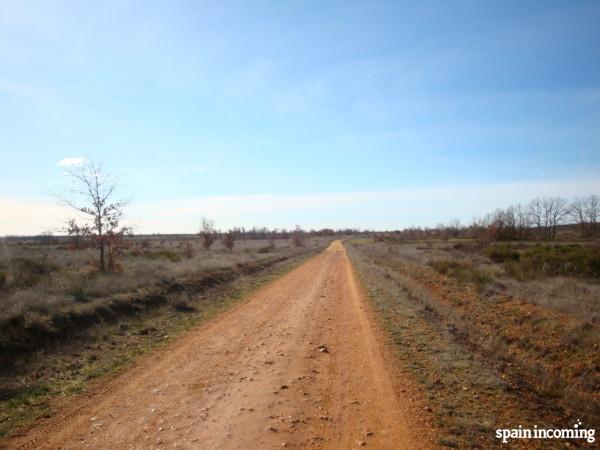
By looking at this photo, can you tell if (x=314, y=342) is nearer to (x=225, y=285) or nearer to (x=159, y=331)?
(x=159, y=331)

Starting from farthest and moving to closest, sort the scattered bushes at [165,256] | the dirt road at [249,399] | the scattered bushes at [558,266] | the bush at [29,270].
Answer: the scattered bushes at [165,256] → the scattered bushes at [558,266] → the bush at [29,270] → the dirt road at [249,399]

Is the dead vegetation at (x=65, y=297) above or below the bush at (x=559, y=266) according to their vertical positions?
above

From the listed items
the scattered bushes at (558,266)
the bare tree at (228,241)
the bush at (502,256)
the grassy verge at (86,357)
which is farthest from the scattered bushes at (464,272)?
the bare tree at (228,241)

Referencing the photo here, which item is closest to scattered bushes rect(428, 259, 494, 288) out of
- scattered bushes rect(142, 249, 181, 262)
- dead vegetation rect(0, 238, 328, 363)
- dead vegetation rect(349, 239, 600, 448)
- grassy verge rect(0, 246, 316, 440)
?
dead vegetation rect(349, 239, 600, 448)

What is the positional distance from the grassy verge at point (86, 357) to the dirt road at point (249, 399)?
0.60 meters

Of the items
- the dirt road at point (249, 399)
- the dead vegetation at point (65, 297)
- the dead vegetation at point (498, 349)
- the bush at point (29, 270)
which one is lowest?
the dead vegetation at point (498, 349)

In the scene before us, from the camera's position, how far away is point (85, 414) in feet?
19.0

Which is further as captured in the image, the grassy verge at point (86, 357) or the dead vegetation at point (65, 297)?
the dead vegetation at point (65, 297)

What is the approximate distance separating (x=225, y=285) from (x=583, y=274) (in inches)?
775

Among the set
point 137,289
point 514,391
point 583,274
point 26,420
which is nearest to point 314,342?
point 514,391

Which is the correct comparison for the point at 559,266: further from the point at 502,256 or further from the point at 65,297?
the point at 65,297

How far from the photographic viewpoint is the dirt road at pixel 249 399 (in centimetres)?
494

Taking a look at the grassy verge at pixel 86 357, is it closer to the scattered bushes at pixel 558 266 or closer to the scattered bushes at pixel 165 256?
the scattered bushes at pixel 558 266

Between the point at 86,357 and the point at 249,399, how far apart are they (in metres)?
4.96
